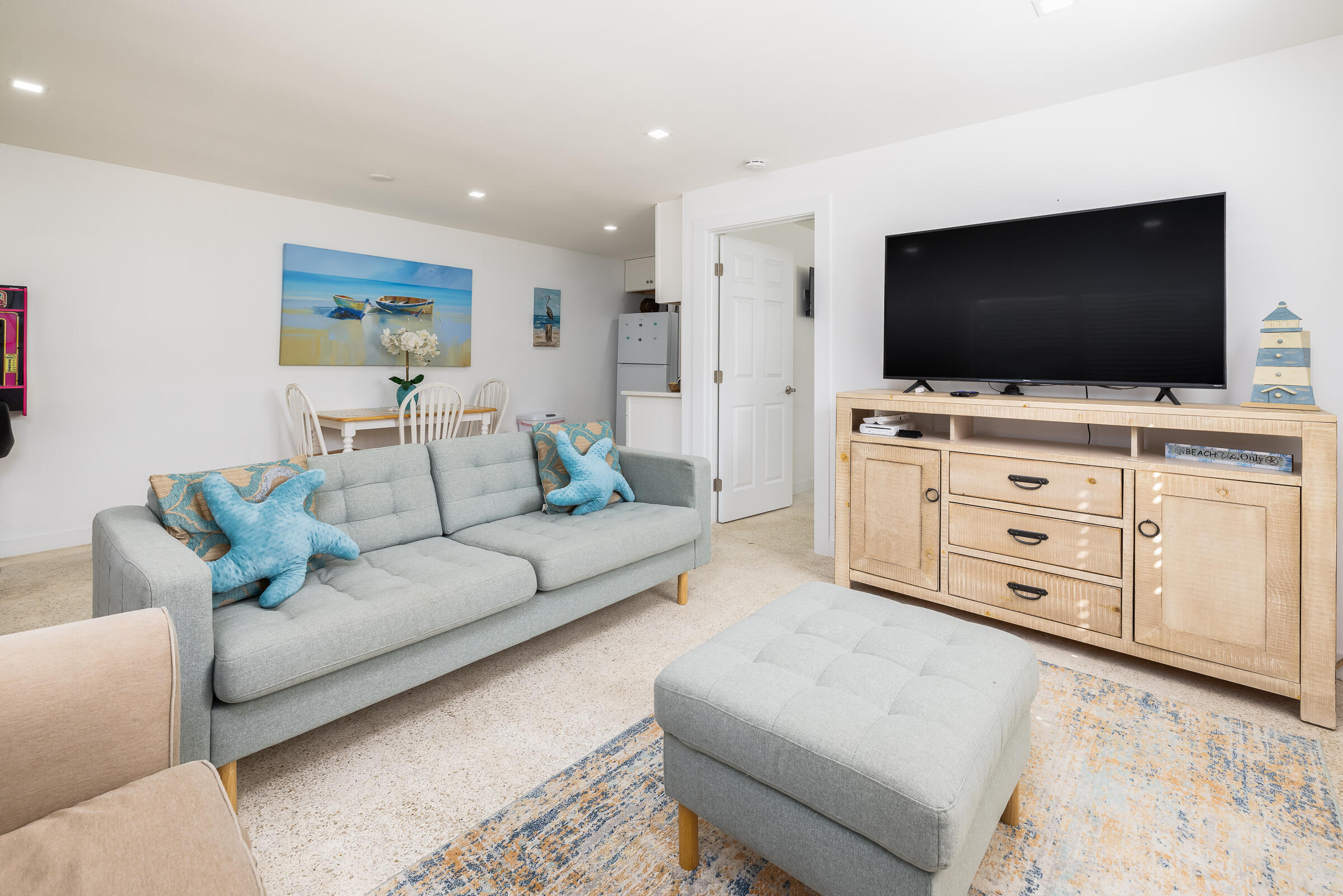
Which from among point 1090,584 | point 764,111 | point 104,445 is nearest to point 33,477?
point 104,445

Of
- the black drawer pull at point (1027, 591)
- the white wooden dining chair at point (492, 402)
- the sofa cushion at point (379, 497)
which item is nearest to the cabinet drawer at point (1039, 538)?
the black drawer pull at point (1027, 591)

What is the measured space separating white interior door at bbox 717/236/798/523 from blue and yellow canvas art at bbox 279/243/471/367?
8.23 ft

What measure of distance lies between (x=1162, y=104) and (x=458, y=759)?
351 cm

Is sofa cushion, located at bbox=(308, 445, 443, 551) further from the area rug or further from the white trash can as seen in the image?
the white trash can

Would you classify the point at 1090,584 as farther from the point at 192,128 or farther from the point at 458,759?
Answer: the point at 192,128

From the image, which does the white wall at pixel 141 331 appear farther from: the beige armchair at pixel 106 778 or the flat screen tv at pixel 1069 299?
the flat screen tv at pixel 1069 299

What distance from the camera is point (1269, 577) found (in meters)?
1.96

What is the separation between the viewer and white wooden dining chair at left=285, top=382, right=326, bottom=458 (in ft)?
13.3

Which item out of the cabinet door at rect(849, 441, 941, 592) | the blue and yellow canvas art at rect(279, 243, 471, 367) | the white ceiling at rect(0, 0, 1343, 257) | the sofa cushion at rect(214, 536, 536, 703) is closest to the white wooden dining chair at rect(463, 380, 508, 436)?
the blue and yellow canvas art at rect(279, 243, 471, 367)

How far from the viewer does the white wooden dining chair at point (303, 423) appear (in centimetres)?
405

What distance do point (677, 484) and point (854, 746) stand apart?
6.12 ft

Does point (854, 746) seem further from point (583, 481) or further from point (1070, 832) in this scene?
point (583, 481)

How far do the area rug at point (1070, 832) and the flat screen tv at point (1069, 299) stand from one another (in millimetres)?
1337

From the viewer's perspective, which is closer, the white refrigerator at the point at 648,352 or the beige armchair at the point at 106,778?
the beige armchair at the point at 106,778
